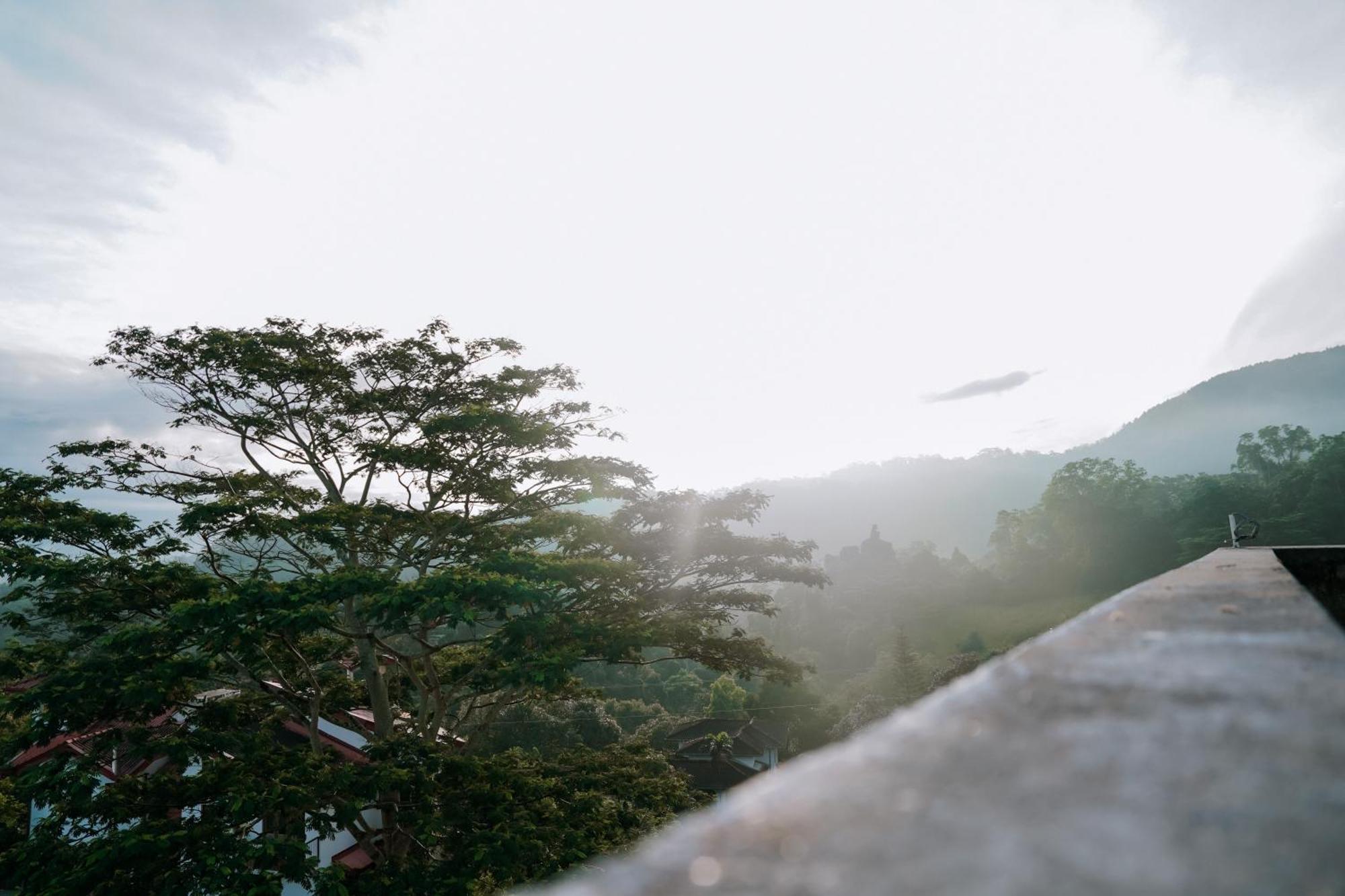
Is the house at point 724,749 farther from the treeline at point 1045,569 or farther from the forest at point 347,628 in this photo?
the forest at point 347,628

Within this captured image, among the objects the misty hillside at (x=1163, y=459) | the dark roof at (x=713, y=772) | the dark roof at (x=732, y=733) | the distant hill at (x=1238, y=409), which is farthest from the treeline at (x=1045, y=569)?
the distant hill at (x=1238, y=409)

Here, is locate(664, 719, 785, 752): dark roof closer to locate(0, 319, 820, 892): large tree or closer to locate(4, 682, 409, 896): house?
locate(4, 682, 409, 896): house

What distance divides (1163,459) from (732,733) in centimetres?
21334

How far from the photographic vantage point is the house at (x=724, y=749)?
85.4 feet

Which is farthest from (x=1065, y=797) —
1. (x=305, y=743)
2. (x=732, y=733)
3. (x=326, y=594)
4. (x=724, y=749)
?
(x=732, y=733)

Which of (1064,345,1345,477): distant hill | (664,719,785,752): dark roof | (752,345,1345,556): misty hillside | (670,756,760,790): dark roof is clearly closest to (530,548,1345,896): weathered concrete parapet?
(670,756,760,790): dark roof

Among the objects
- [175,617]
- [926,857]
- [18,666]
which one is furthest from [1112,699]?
[18,666]

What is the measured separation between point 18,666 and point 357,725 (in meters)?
5.43

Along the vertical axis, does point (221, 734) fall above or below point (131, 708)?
below

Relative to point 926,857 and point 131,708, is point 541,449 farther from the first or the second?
point 926,857

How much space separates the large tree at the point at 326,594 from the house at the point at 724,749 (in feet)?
48.1

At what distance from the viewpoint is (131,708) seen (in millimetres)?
8328

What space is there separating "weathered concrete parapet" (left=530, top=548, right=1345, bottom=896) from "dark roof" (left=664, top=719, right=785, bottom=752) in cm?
3074

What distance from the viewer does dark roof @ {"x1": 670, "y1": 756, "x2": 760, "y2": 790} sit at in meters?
25.8
